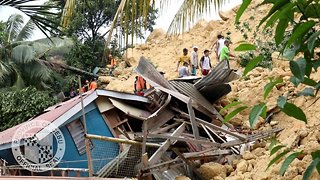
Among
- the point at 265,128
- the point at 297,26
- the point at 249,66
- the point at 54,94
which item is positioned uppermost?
the point at 297,26

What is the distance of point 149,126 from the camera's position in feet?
34.3

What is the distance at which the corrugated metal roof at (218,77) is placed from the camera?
1114 centimetres

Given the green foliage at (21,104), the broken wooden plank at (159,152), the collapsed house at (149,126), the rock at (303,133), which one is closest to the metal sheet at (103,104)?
the collapsed house at (149,126)

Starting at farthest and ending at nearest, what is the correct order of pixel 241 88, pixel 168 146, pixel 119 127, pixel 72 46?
pixel 72 46
pixel 241 88
pixel 119 127
pixel 168 146

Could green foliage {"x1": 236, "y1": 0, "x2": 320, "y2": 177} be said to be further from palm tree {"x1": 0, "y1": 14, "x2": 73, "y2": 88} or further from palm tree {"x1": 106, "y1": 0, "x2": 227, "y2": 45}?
palm tree {"x1": 0, "y1": 14, "x2": 73, "y2": 88}

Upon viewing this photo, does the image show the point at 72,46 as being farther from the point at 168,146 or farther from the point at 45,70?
the point at 168,146

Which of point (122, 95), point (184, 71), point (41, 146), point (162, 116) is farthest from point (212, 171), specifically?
point (184, 71)

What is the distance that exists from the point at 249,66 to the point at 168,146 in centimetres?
734

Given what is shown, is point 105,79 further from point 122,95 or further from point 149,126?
point 149,126

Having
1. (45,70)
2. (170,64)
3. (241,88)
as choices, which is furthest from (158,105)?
(170,64)

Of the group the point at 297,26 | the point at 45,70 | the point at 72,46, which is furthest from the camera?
the point at 72,46

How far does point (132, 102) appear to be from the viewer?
1166 cm

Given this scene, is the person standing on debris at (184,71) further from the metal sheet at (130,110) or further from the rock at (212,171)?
the rock at (212,171)

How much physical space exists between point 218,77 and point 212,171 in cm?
301
